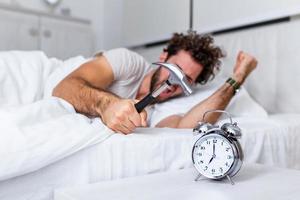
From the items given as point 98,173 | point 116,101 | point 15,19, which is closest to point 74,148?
point 98,173

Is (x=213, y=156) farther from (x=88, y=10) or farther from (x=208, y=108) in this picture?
(x=88, y=10)

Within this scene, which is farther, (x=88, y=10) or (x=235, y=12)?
(x=88, y=10)

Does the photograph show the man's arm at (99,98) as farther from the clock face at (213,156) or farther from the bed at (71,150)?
the clock face at (213,156)

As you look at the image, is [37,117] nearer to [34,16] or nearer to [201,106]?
[201,106]

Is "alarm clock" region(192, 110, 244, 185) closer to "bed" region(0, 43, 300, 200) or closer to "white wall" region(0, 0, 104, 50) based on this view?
"bed" region(0, 43, 300, 200)

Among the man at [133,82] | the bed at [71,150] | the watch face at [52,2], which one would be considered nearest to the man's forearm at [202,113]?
the man at [133,82]

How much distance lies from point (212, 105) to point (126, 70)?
0.37m

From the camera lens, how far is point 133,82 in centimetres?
143

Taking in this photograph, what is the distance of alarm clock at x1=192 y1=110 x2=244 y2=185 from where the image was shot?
2.31ft

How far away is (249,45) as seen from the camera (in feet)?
5.37

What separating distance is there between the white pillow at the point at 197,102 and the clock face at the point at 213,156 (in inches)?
22.5

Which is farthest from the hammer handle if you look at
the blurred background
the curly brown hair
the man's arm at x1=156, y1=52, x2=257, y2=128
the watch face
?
the watch face

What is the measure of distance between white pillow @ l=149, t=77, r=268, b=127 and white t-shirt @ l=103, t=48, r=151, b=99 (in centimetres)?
13

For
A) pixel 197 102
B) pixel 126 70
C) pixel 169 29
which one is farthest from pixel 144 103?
pixel 169 29
